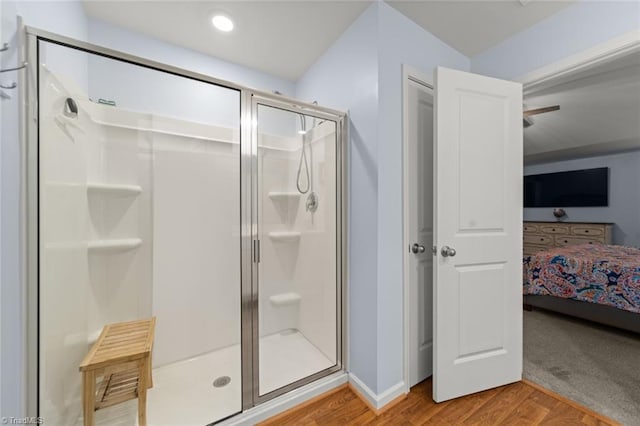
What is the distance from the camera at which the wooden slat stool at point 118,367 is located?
1.15m

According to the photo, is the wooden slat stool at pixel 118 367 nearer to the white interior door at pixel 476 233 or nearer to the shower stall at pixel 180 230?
the shower stall at pixel 180 230

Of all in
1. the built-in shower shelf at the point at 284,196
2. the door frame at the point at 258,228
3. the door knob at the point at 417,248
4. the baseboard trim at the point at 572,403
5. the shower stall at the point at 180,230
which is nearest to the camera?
the shower stall at the point at 180,230

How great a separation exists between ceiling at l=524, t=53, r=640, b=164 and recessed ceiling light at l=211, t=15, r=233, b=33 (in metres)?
2.25

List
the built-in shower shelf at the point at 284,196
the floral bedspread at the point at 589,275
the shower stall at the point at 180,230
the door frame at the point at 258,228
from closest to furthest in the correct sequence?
the shower stall at the point at 180,230 < the door frame at the point at 258,228 < the built-in shower shelf at the point at 284,196 < the floral bedspread at the point at 589,275

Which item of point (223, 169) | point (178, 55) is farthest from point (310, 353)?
point (178, 55)

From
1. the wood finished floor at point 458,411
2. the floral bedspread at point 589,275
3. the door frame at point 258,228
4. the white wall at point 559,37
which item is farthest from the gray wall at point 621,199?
the door frame at point 258,228

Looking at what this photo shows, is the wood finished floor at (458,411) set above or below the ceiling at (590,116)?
below

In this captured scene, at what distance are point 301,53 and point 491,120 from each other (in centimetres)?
152

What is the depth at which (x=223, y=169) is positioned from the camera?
1.93 m

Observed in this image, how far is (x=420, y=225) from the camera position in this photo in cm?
175

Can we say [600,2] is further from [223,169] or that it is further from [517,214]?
[223,169]

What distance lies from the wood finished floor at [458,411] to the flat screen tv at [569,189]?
5.20 meters

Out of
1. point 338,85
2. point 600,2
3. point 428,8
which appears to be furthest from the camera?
point 338,85

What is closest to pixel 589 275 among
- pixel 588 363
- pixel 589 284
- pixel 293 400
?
pixel 589 284
